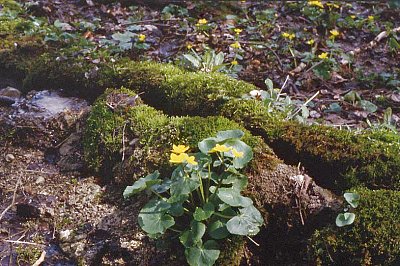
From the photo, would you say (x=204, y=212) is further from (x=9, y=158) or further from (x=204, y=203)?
(x=9, y=158)

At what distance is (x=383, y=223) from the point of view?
186 cm

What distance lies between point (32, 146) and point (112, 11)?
9.53 ft

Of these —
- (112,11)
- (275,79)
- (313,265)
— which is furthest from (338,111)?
(112,11)

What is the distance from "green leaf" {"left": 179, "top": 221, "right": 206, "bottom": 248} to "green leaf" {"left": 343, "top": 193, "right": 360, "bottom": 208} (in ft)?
2.12

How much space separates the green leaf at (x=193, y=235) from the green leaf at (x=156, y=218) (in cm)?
8

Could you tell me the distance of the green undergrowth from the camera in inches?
90.8

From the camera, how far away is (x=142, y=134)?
97.4 inches

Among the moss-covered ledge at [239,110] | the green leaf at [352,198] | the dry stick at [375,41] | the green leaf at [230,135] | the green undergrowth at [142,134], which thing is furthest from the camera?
the dry stick at [375,41]

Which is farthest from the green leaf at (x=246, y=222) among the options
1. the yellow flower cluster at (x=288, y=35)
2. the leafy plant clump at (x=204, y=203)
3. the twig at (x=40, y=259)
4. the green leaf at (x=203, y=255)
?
the yellow flower cluster at (x=288, y=35)

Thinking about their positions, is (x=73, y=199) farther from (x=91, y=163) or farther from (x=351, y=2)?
(x=351, y=2)

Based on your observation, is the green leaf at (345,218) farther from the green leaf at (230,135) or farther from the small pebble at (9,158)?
the small pebble at (9,158)

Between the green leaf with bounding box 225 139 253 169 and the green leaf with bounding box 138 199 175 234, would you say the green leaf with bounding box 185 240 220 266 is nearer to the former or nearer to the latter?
the green leaf with bounding box 138 199 175 234

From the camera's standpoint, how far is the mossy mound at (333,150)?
214 centimetres

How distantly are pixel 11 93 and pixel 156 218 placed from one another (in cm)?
190
